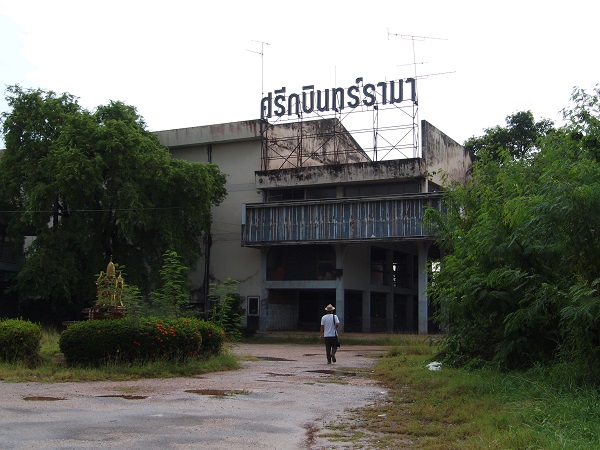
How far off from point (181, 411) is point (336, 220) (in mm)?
29057

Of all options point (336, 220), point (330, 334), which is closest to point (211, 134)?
point (336, 220)

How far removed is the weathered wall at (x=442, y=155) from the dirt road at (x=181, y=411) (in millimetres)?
24396

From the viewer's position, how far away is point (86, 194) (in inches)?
1378

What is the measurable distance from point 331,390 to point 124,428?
5.78 m

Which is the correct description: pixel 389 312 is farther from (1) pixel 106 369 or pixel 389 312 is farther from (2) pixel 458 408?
(2) pixel 458 408

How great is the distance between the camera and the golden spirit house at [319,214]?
1519 inches

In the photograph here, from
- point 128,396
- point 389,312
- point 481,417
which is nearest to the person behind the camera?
point 481,417

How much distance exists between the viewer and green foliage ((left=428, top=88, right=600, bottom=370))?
34.9 feet

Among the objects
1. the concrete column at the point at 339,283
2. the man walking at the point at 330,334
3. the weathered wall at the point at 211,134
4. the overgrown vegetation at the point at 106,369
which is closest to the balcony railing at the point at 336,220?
the concrete column at the point at 339,283

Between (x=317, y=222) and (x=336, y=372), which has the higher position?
(x=317, y=222)

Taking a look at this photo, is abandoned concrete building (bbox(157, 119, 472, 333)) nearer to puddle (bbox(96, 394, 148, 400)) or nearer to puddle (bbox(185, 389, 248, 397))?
puddle (bbox(185, 389, 248, 397))

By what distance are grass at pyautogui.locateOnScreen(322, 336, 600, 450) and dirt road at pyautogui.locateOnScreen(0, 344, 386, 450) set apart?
2.03ft

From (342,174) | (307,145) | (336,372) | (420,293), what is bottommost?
(336,372)

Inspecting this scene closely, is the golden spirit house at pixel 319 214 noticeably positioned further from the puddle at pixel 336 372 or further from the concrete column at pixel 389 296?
the puddle at pixel 336 372
